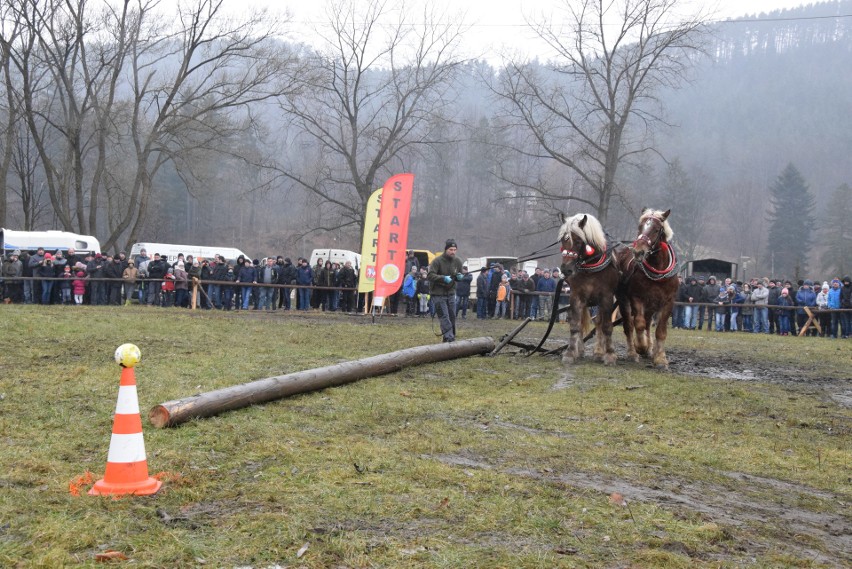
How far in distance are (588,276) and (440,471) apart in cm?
714

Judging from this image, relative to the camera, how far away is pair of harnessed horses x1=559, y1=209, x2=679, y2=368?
1164 centimetres

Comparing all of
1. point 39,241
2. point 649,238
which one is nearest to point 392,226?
point 649,238

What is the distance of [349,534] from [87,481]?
6.14 ft

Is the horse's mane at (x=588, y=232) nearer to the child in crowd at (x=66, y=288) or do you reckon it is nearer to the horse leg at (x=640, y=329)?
the horse leg at (x=640, y=329)

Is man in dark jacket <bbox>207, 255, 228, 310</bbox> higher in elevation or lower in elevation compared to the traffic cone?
higher

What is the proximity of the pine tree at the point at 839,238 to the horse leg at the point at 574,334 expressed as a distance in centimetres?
5490

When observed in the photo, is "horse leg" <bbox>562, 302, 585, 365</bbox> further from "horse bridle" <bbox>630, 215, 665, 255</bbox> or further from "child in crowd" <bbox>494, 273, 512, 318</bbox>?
"child in crowd" <bbox>494, 273, 512, 318</bbox>

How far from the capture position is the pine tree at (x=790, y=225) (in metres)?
70.5

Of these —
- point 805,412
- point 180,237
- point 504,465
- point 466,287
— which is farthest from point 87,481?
point 180,237

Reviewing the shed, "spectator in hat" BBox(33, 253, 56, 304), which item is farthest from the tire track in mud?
the shed

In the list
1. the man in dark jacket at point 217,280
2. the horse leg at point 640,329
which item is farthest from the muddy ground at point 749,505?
the man in dark jacket at point 217,280

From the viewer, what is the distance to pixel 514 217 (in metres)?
83.9

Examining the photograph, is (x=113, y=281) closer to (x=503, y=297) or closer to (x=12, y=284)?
(x=12, y=284)

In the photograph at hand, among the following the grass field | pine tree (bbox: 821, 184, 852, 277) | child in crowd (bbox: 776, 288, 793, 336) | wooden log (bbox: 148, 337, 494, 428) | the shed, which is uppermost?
pine tree (bbox: 821, 184, 852, 277)
